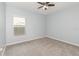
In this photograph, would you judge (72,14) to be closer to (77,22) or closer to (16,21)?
(77,22)

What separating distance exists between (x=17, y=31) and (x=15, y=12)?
1225mm

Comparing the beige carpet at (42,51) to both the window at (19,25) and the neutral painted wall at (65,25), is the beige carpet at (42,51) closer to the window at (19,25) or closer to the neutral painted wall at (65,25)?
the neutral painted wall at (65,25)

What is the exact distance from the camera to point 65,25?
4.68 m

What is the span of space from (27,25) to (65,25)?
263 cm

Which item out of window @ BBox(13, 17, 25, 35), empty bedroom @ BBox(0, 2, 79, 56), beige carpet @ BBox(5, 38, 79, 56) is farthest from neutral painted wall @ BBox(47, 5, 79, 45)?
window @ BBox(13, 17, 25, 35)


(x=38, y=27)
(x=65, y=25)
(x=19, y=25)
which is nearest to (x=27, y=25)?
(x=19, y=25)

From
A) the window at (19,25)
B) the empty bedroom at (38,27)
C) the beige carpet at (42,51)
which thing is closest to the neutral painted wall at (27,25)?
the empty bedroom at (38,27)

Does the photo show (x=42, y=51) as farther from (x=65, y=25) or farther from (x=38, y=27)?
(x=38, y=27)

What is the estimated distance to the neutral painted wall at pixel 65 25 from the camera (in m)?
4.06

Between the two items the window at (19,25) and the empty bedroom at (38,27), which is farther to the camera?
the window at (19,25)

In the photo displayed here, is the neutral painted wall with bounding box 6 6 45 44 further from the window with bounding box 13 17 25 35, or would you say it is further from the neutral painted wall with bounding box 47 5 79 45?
the neutral painted wall with bounding box 47 5 79 45

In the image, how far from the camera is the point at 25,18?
4.88 metres

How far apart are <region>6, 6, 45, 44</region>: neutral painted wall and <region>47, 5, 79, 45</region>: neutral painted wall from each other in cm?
87

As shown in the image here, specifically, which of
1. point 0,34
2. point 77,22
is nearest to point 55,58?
point 0,34
